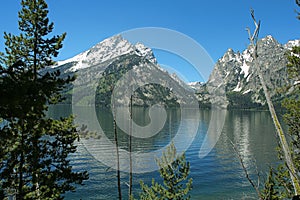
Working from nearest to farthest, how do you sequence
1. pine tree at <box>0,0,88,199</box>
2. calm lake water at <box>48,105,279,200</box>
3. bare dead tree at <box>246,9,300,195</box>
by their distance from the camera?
bare dead tree at <box>246,9,300,195</box>, pine tree at <box>0,0,88,199</box>, calm lake water at <box>48,105,279,200</box>

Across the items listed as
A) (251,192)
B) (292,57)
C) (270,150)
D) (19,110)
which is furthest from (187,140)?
(19,110)

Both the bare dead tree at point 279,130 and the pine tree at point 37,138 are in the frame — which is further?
the pine tree at point 37,138

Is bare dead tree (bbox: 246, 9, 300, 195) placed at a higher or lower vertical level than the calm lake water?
higher

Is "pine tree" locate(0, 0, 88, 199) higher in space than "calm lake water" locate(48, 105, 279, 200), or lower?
higher

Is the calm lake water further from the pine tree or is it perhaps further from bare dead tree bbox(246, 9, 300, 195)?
bare dead tree bbox(246, 9, 300, 195)

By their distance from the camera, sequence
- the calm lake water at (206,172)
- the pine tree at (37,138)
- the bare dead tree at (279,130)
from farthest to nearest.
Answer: the calm lake water at (206,172) < the pine tree at (37,138) < the bare dead tree at (279,130)

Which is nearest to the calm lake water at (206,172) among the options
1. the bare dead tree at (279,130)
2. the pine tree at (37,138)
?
the pine tree at (37,138)

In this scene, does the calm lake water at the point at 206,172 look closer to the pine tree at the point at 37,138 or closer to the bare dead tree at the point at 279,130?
the pine tree at the point at 37,138

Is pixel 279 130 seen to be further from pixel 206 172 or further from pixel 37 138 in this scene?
pixel 206 172

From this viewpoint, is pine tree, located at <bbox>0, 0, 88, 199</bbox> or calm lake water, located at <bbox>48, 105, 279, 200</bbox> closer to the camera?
pine tree, located at <bbox>0, 0, 88, 199</bbox>

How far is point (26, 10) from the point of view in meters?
16.7

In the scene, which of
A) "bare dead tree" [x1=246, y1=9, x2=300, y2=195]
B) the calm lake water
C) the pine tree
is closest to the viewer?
"bare dead tree" [x1=246, y1=9, x2=300, y2=195]

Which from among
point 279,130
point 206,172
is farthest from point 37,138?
point 206,172

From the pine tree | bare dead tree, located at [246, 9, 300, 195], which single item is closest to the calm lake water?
the pine tree
